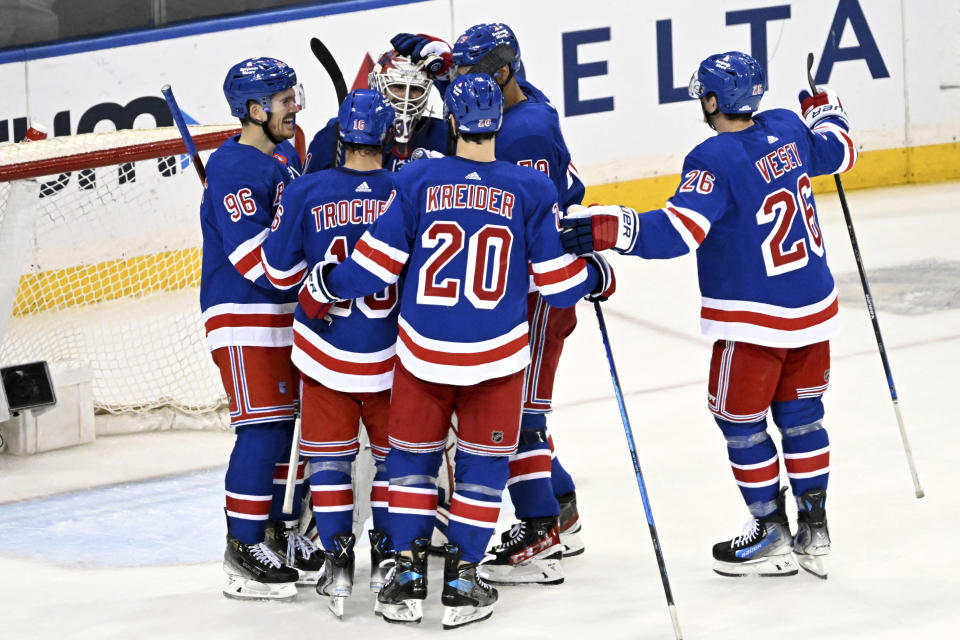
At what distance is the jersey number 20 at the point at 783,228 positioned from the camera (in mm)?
3391

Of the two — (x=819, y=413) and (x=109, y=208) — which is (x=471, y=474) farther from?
(x=109, y=208)

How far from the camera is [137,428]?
16.6 ft

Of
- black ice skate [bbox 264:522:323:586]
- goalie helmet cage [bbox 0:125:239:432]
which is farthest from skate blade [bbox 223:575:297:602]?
goalie helmet cage [bbox 0:125:239:432]

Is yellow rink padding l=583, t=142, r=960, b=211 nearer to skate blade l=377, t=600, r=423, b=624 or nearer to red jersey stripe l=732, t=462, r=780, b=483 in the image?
red jersey stripe l=732, t=462, r=780, b=483

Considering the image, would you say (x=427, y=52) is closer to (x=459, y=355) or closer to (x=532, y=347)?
(x=532, y=347)

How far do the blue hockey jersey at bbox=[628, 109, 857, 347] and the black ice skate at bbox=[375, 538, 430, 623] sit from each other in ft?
2.76

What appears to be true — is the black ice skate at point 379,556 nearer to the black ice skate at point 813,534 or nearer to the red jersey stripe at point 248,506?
the red jersey stripe at point 248,506

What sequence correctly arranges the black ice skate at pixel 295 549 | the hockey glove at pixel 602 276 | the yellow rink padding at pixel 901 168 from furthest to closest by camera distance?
the yellow rink padding at pixel 901 168 < the black ice skate at pixel 295 549 < the hockey glove at pixel 602 276

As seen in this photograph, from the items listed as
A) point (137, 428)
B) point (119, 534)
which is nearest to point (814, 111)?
point (119, 534)

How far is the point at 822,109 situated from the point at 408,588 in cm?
162

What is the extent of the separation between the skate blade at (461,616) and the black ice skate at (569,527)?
0.47 meters

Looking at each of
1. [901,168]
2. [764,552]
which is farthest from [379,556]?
[901,168]

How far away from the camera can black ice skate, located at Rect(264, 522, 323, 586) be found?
362cm

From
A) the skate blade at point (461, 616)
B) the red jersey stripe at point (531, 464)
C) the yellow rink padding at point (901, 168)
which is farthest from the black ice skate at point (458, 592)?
the yellow rink padding at point (901, 168)
